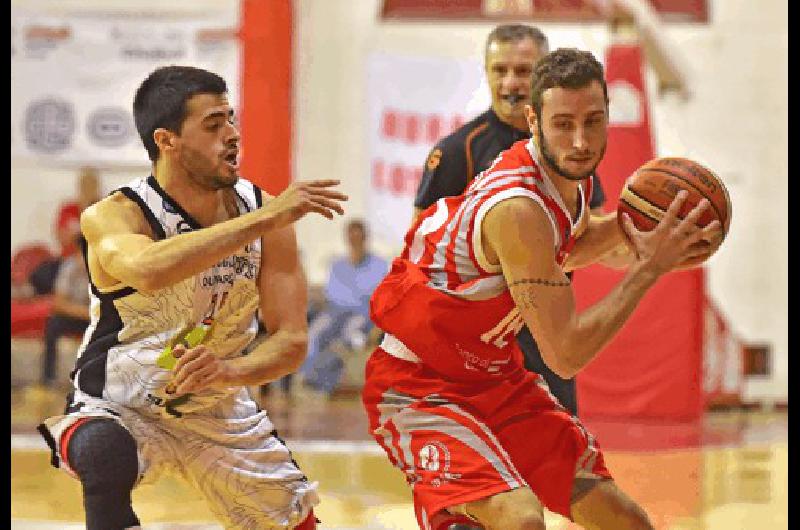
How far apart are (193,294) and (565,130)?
1144 millimetres

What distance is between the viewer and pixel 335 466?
7.70 m

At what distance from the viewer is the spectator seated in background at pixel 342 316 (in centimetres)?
1164

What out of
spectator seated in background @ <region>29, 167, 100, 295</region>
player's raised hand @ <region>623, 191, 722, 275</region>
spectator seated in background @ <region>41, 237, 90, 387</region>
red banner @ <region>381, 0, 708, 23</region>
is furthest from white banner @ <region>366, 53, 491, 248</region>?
player's raised hand @ <region>623, 191, 722, 275</region>

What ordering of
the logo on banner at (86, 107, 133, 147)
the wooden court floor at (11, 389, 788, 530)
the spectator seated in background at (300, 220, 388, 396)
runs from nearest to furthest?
the wooden court floor at (11, 389, 788, 530)
the spectator seated in background at (300, 220, 388, 396)
the logo on banner at (86, 107, 133, 147)

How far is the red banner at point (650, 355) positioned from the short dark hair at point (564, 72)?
6257 millimetres

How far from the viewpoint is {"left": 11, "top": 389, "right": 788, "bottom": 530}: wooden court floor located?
609 cm

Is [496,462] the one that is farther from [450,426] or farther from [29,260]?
[29,260]

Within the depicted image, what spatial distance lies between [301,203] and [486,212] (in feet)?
1.68

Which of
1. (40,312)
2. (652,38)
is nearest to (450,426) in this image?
(652,38)

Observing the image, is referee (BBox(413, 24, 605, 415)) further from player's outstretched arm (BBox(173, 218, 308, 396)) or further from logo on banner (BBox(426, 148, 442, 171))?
player's outstretched arm (BBox(173, 218, 308, 396))

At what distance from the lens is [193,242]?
3631 millimetres

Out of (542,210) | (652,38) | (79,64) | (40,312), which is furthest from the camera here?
(79,64)

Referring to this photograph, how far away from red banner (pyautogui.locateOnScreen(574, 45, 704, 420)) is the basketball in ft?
20.4

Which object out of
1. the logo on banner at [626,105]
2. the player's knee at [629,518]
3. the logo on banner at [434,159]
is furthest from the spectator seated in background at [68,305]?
the player's knee at [629,518]
